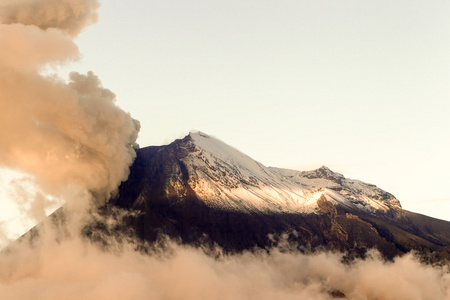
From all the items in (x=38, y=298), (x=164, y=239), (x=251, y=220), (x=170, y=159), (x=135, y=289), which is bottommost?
(x=38, y=298)

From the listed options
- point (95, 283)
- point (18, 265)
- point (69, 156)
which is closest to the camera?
point (69, 156)

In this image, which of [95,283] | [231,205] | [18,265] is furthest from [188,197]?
[18,265]

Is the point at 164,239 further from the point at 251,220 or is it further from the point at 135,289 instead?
the point at 251,220

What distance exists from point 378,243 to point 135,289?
307ft

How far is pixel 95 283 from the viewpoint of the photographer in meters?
180

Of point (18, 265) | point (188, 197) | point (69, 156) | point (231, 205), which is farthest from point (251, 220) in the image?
point (18, 265)

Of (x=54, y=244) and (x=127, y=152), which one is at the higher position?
(x=127, y=152)

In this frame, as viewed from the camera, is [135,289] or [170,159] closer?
[135,289]

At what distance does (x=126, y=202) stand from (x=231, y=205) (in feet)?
124

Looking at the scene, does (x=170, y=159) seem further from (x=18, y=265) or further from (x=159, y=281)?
(x=18, y=265)

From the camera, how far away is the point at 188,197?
184 metres

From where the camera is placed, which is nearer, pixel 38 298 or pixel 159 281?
pixel 38 298

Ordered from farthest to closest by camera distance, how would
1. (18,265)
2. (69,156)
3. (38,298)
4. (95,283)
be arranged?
(18,265)
(95,283)
(38,298)
(69,156)

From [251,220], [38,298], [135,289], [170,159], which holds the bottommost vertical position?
[38,298]
